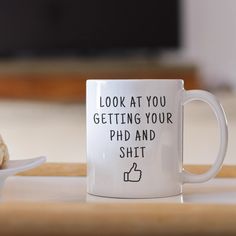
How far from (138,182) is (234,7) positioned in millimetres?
2778

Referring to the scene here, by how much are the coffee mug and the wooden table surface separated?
11 cm

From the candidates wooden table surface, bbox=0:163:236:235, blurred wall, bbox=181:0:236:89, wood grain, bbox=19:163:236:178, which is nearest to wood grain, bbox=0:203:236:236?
wooden table surface, bbox=0:163:236:235

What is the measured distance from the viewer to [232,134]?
1268 mm

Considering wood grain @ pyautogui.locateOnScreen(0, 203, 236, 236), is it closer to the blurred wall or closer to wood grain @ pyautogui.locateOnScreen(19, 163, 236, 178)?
wood grain @ pyautogui.locateOnScreen(19, 163, 236, 178)

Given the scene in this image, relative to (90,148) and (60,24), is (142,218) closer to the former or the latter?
(90,148)

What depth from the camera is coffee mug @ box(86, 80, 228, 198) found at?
532 millimetres

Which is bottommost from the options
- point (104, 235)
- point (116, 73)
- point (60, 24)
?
point (104, 235)

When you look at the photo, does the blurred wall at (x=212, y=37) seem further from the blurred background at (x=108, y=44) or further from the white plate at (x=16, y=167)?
the white plate at (x=16, y=167)

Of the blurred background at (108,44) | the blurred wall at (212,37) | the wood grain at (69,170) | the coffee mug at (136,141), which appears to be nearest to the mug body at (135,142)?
the coffee mug at (136,141)

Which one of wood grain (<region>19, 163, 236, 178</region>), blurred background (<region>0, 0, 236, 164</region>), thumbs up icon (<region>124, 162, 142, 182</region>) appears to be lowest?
wood grain (<region>19, 163, 236, 178</region>)

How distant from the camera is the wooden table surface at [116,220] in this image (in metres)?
0.39

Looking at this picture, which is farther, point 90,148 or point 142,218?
point 90,148

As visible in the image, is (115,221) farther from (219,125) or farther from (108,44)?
(108,44)

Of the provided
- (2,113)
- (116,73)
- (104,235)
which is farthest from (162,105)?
(116,73)
